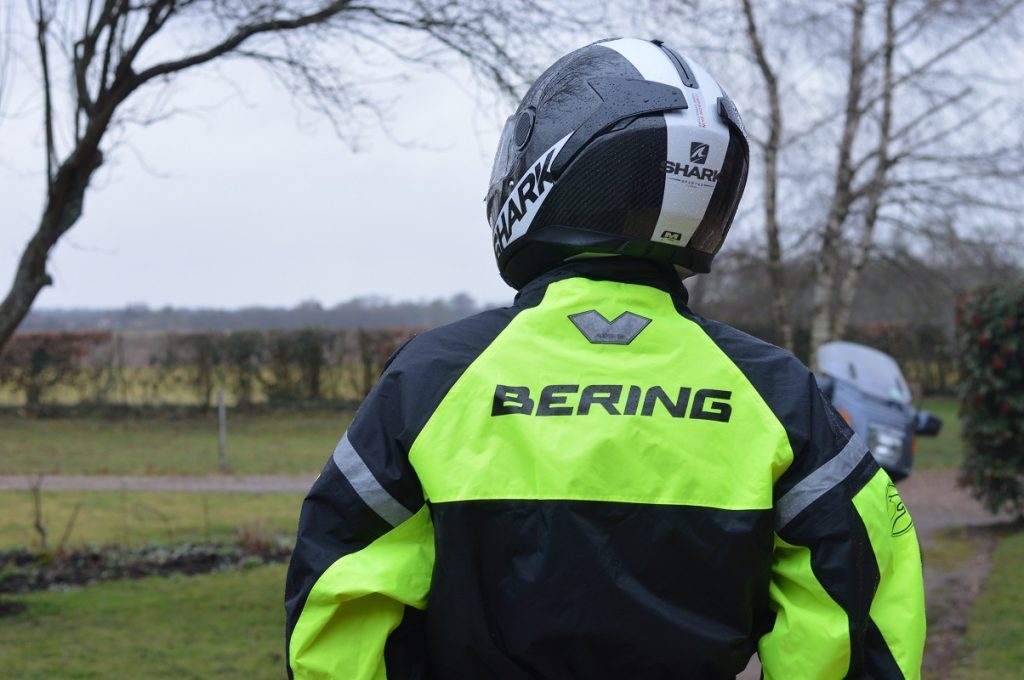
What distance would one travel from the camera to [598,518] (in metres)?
1.85

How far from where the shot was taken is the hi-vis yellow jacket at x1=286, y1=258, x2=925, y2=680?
1847mm

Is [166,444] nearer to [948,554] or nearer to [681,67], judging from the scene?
[948,554]

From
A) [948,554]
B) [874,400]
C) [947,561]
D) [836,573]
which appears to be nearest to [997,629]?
[874,400]

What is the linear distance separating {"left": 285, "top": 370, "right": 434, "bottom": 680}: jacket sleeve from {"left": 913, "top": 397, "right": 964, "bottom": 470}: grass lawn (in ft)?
43.6

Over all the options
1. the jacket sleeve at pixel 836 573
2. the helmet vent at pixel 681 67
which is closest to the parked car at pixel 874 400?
the helmet vent at pixel 681 67

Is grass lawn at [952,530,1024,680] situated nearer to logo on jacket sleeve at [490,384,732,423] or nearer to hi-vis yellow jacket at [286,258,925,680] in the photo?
hi-vis yellow jacket at [286,258,925,680]

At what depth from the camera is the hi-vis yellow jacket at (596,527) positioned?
185 centimetres

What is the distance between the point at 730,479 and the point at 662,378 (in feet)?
0.66

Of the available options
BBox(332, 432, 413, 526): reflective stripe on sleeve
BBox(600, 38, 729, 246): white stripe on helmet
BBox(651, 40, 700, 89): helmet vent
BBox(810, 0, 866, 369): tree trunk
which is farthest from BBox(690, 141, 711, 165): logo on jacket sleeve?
BBox(810, 0, 866, 369): tree trunk

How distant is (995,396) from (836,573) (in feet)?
31.1

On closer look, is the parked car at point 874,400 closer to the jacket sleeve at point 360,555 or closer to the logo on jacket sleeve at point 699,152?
the logo on jacket sleeve at point 699,152

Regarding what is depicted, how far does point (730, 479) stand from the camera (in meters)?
1.88

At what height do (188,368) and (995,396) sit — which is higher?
(188,368)

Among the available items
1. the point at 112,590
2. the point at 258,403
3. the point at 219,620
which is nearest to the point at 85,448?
the point at 258,403
